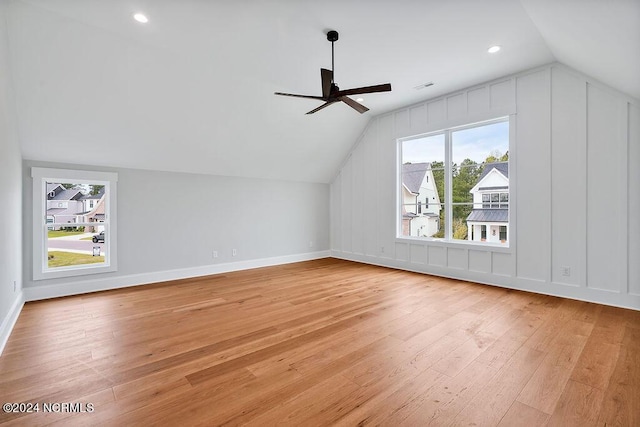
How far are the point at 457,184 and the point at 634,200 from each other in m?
2.17

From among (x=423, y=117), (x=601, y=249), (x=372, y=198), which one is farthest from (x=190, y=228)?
(x=601, y=249)

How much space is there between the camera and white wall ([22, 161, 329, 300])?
453 centimetres

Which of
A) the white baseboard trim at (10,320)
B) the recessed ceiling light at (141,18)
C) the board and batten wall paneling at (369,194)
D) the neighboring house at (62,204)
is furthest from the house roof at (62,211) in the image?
the board and batten wall paneling at (369,194)

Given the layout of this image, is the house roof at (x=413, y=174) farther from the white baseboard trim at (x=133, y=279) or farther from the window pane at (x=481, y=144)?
the white baseboard trim at (x=133, y=279)

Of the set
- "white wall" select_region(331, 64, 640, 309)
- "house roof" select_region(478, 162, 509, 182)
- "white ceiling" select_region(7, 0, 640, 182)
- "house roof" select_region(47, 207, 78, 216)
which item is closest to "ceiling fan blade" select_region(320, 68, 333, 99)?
"white ceiling" select_region(7, 0, 640, 182)

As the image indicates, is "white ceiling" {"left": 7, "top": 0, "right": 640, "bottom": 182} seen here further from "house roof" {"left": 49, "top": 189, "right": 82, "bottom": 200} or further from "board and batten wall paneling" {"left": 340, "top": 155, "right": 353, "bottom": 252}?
"board and batten wall paneling" {"left": 340, "top": 155, "right": 353, "bottom": 252}

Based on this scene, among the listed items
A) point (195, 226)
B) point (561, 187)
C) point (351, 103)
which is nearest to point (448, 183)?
point (561, 187)

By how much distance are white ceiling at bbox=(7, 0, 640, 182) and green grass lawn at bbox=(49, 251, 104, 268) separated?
55.6 inches

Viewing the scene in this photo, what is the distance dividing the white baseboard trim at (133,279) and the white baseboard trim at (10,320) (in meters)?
0.27

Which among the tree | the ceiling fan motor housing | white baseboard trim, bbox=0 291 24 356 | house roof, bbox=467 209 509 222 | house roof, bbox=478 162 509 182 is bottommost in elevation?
white baseboard trim, bbox=0 291 24 356

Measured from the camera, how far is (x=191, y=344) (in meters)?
2.59

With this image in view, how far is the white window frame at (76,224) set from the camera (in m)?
3.92

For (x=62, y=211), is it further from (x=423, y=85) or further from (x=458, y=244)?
(x=458, y=244)

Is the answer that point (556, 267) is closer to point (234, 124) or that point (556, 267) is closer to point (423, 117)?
point (423, 117)
